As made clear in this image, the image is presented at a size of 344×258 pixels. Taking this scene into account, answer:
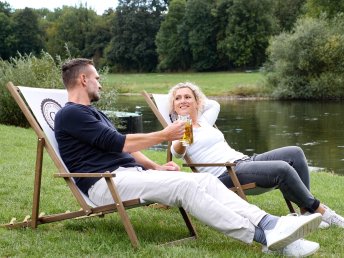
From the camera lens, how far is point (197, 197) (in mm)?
3900

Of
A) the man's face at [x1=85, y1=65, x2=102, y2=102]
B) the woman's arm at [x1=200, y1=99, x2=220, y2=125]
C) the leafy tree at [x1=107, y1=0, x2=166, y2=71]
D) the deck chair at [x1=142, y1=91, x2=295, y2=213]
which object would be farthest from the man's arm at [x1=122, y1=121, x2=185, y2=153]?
the leafy tree at [x1=107, y1=0, x2=166, y2=71]

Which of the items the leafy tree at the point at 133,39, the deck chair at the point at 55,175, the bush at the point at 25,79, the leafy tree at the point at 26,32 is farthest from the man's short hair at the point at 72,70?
the leafy tree at the point at 26,32

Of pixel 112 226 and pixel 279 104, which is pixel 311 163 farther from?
pixel 279 104

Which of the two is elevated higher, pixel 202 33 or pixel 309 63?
pixel 202 33

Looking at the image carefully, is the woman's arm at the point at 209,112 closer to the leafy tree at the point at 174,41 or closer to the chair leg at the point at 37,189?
the chair leg at the point at 37,189

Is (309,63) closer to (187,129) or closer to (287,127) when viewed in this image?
(287,127)

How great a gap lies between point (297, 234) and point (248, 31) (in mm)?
67238

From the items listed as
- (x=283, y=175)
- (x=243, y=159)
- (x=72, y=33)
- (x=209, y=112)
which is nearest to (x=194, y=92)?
(x=209, y=112)

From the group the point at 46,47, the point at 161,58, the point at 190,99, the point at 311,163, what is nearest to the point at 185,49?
the point at 161,58

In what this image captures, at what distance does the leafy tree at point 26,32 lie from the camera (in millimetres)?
86625

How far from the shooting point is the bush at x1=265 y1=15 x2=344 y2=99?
38.5 meters

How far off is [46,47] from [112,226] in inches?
3531

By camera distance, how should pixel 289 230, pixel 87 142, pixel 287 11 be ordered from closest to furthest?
pixel 289 230
pixel 87 142
pixel 287 11

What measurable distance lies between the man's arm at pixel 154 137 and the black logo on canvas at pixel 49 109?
821 mm
